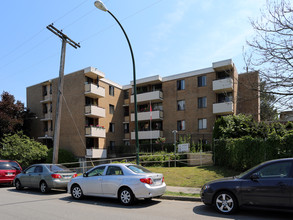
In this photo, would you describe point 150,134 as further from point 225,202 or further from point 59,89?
point 225,202

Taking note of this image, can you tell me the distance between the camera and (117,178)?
880 cm

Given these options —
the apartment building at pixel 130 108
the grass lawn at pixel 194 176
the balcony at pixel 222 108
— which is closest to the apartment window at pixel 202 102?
the apartment building at pixel 130 108

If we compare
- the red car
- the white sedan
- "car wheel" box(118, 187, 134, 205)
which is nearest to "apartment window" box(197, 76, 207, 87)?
the red car

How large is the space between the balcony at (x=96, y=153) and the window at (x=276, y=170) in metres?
23.3

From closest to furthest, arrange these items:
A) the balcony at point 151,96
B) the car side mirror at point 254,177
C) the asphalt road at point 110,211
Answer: the car side mirror at point 254,177 < the asphalt road at point 110,211 < the balcony at point 151,96

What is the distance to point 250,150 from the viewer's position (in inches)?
539

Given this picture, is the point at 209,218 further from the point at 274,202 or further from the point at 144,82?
the point at 144,82

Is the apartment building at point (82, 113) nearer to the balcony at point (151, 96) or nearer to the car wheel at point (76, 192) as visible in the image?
the balcony at point (151, 96)

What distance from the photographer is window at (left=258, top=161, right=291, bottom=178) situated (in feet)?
21.2

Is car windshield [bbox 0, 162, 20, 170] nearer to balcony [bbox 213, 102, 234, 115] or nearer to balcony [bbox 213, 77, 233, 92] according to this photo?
balcony [bbox 213, 102, 234, 115]

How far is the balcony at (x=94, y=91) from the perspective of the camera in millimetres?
28711

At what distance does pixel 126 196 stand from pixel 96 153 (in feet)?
69.2

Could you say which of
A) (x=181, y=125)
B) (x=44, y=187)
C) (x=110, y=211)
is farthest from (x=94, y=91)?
(x=110, y=211)

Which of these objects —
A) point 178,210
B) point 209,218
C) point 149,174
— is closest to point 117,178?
point 149,174
